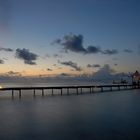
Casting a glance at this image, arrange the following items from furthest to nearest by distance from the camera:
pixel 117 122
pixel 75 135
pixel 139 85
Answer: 1. pixel 139 85
2. pixel 117 122
3. pixel 75 135

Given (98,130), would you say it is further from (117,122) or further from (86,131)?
(117,122)

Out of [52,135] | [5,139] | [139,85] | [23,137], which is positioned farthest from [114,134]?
[139,85]

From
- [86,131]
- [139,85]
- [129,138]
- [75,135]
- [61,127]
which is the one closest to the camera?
[129,138]

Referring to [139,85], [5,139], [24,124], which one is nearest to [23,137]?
[5,139]

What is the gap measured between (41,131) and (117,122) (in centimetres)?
839

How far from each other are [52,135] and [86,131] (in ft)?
10.3

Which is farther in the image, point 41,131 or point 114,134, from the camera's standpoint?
point 41,131

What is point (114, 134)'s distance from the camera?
73.8 feet

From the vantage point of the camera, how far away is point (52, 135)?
74.5 ft

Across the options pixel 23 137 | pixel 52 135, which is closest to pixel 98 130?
pixel 52 135

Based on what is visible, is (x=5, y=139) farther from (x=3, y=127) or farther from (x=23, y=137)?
(x=3, y=127)

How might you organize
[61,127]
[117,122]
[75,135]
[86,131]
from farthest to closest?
[117,122], [61,127], [86,131], [75,135]

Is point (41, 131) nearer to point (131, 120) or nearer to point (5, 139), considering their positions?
point (5, 139)

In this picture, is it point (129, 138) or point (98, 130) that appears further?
point (98, 130)
